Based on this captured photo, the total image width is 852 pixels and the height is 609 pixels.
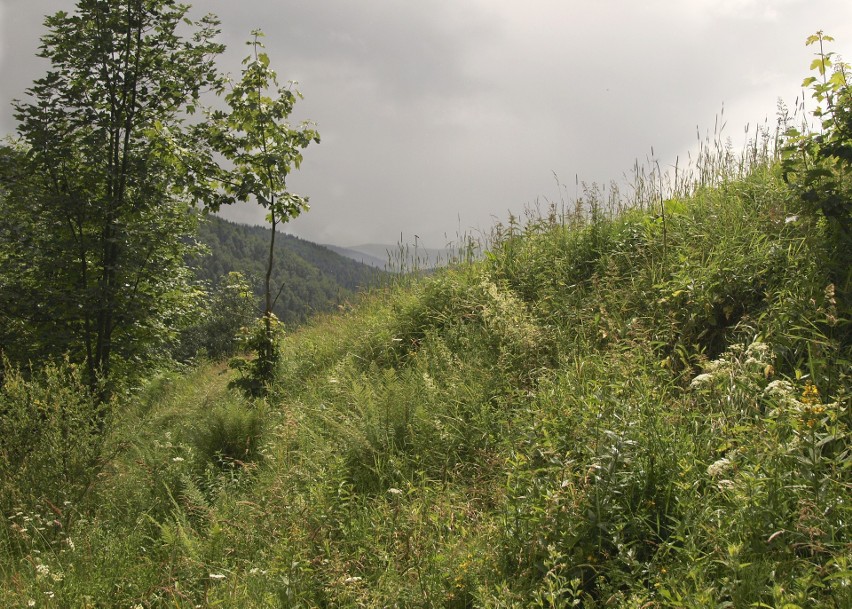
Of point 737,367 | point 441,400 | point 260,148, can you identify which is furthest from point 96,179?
point 737,367

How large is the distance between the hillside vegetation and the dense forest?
0.03 m

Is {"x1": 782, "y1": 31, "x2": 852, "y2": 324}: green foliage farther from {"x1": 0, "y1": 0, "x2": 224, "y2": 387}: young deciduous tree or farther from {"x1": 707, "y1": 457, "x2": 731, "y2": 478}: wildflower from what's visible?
{"x1": 0, "y1": 0, "x2": 224, "y2": 387}: young deciduous tree

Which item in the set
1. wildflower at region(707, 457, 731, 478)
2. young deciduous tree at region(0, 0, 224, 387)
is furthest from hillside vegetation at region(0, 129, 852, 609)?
young deciduous tree at region(0, 0, 224, 387)

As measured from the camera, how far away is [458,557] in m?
2.77

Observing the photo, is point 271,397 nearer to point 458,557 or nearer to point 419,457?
point 419,457

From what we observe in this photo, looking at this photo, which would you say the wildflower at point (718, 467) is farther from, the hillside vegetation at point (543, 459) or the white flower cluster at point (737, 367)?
the white flower cluster at point (737, 367)

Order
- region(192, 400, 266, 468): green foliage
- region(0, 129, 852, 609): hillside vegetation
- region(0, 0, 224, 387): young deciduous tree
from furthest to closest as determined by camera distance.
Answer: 1. region(0, 0, 224, 387): young deciduous tree
2. region(192, 400, 266, 468): green foliage
3. region(0, 129, 852, 609): hillside vegetation

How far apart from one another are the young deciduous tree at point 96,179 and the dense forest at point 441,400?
42 mm

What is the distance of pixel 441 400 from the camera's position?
4.58 metres

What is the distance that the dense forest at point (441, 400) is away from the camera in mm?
2518

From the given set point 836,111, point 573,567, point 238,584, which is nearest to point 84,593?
point 238,584

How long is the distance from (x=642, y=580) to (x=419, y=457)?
77.6 inches

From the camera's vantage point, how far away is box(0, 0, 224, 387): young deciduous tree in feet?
23.7

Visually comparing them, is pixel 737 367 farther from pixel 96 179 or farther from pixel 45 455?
pixel 96 179
